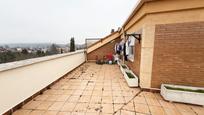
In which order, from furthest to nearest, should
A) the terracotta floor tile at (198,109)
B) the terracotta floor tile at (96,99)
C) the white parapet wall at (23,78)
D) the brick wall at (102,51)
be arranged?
1. the brick wall at (102,51)
2. the terracotta floor tile at (96,99)
3. the terracotta floor tile at (198,109)
4. the white parapet wall at (23,78)

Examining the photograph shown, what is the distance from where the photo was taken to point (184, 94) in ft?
10.8

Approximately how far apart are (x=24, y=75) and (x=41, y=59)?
87 cm

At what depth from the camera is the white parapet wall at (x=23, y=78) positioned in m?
2.57

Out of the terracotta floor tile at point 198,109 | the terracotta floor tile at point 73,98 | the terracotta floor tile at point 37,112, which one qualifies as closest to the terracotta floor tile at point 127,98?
the terracotta floor tile at point 73,98

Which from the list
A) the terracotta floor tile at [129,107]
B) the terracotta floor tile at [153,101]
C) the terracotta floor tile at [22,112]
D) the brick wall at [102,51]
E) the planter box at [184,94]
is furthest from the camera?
the brick wall at [102,51]

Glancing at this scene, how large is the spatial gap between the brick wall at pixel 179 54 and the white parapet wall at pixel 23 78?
3569mm

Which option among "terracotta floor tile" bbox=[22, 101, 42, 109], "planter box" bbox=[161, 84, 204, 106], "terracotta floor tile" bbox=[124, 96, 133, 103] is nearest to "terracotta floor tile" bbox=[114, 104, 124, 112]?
"terracotta floor tile" bbox=[124, 96, 133, 103]

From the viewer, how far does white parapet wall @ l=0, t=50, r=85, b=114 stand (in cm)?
257

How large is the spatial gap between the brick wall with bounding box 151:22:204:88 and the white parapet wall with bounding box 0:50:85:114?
3569 millimetres

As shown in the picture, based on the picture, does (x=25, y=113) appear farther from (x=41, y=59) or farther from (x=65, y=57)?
(x=65, y=57)

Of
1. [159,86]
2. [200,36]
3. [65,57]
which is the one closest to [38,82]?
[65,57]

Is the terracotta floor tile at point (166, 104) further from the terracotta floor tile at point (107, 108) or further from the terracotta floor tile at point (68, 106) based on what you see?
the terracotta floor tile at point (68, 106)

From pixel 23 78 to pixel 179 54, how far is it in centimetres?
433

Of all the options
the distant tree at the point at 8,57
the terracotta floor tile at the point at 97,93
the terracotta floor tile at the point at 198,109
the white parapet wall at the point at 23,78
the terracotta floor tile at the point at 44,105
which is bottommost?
the terracotta floor tile at the point at 198,109
